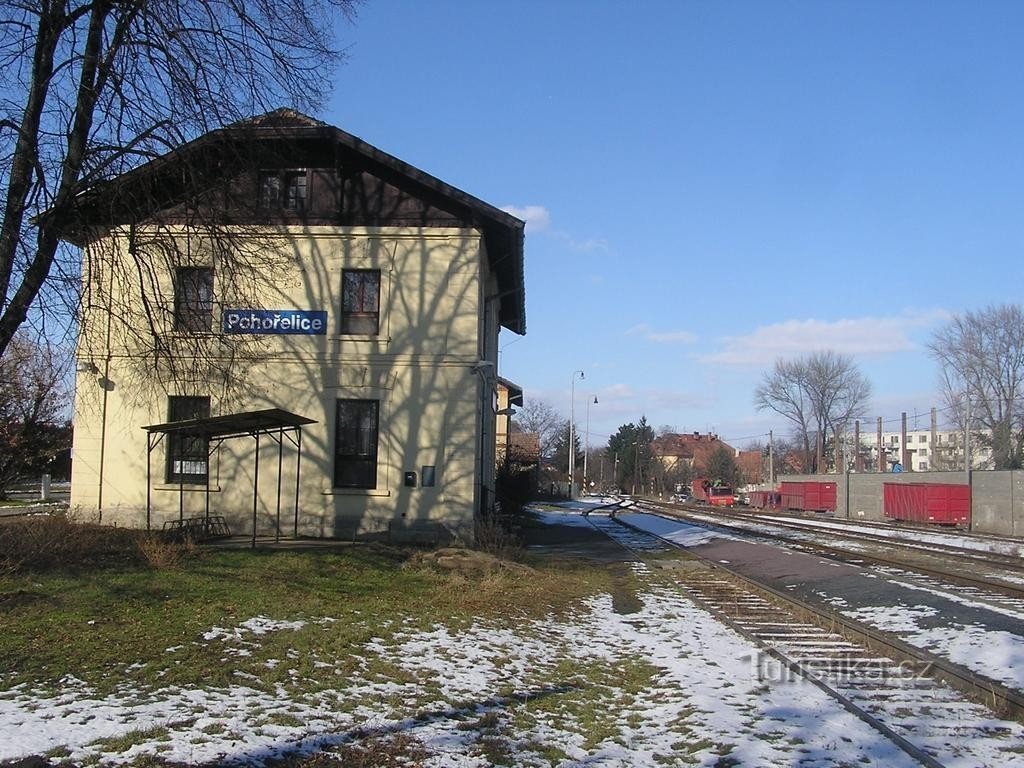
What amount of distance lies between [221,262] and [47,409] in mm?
8996

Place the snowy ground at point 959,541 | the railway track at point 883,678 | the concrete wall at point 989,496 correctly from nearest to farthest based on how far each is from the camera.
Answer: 1. the railway track at point 883,678
2. the snowy ground at point 959,541
3. the concrete wall at point 989,496

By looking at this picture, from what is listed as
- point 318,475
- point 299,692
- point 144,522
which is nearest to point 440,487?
point 318,475

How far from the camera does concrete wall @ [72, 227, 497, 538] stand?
64.8 ft

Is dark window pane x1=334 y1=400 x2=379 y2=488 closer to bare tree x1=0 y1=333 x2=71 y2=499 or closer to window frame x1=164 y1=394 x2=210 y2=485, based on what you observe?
window frame x1=164 y1=394 x2=210 y2=485

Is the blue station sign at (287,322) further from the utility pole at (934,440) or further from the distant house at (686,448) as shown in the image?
the distant house at (686,448)

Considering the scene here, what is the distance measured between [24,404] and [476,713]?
14880 millimetres

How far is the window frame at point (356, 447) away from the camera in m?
19.9

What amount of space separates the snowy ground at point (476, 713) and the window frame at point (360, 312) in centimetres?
1120

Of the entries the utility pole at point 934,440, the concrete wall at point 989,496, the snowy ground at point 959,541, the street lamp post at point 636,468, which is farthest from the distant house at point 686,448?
the snowy ground at point 959,541

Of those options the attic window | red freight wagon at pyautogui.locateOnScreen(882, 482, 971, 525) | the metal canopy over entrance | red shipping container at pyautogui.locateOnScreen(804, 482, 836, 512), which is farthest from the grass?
red shipping container at pyautogui.locateOnScreen(804, 482, 836, 512)

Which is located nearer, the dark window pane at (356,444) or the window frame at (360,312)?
the dark window pane at (356,444)

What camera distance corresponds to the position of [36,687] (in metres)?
6.66

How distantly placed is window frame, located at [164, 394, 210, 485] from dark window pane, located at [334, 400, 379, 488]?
119 inches

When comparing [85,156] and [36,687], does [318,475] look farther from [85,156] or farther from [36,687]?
[36,687]
